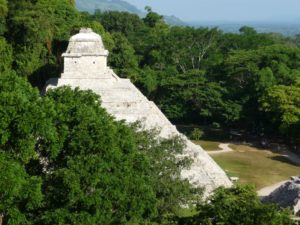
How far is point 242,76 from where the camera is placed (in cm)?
4969

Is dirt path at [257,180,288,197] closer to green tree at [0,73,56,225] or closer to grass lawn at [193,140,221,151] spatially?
grass lawn at [193,140,221,151]

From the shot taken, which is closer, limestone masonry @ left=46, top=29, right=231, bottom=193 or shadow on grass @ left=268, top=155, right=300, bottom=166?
limestone masonry @ left=46, top=29, right=231, bottom=193

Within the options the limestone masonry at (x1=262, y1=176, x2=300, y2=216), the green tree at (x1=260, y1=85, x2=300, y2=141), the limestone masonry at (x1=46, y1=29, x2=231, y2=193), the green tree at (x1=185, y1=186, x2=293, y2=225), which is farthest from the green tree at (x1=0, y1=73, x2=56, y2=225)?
the green tree at (x1=260, y1=85, x2=300, y2=141)

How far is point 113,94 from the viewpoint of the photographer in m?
31.5

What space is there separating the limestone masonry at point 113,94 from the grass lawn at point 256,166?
338cm

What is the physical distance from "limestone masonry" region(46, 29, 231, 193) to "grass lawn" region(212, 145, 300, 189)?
3.38m

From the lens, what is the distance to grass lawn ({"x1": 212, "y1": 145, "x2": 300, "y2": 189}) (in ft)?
110

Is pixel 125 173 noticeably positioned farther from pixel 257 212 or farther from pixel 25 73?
pixel 25 73

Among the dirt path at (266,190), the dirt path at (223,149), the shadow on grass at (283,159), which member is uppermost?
the dirt path at (266,190)

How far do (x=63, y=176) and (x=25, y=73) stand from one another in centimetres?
2750

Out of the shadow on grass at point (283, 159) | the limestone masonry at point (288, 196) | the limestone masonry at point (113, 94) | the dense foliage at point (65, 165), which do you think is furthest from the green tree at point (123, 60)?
the dense foliage at point (65, 165)

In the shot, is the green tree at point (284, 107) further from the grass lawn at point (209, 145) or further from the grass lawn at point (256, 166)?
the grass lawn at point (209, 145)

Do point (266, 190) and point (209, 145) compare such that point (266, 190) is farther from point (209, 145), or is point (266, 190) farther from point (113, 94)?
point (209, 145)

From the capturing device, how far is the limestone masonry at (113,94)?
1150 inches
